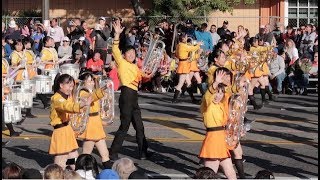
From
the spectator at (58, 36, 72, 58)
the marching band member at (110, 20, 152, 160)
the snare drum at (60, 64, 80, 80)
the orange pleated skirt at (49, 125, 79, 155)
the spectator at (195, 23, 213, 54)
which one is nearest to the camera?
the orange pleated skirt at (49, 125, 79, 155)

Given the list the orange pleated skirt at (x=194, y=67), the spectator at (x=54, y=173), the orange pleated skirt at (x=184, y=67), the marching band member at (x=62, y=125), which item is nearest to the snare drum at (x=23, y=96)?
the marching band member at (x=62, y=125)

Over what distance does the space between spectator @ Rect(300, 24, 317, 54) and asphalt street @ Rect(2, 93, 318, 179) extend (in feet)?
12.4

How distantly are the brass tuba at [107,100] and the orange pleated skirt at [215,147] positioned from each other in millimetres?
1880

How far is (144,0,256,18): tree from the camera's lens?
1113 inches

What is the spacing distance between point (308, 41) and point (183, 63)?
5.62m

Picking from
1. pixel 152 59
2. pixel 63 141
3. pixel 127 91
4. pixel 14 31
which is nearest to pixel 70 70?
pixel 152 59

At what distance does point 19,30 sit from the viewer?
24.8m

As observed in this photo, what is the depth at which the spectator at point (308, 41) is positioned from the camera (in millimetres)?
24394

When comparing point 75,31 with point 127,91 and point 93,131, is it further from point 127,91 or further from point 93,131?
point 93,131

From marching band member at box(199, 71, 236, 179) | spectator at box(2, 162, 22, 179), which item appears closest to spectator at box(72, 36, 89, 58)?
marching band member at box(199, 71, 236, 179)

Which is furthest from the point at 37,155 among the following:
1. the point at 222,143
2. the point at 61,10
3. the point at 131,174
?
the point at 61,10

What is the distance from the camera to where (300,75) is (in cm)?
2303

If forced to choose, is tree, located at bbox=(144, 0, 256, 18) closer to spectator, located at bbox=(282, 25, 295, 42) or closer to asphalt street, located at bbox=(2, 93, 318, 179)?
spectator, located at bbox=(282, 25, 295, 42)

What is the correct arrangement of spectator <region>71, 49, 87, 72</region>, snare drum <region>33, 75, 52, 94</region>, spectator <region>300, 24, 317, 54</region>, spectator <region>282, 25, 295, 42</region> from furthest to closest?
spectator <region>282, 25, 295, 42</region>
spectator <region>300, 24, 317, 54</region>
spectator <region>71, 49, 87, 72</region>
snare drum <region>33, 75, 52, 94</region>
